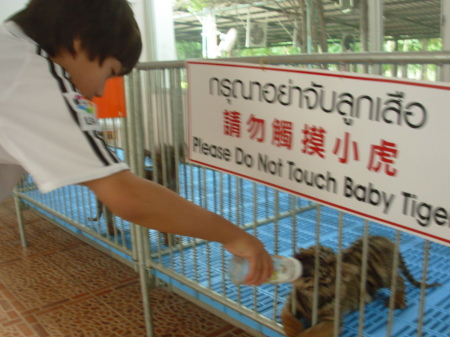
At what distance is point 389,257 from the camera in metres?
1.66

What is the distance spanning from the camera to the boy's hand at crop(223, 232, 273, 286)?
1099 millimetres

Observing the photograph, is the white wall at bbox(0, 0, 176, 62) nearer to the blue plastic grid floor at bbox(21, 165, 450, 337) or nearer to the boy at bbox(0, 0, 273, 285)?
the blue plastic grid floor at bbox(21, 165, 450, 337)

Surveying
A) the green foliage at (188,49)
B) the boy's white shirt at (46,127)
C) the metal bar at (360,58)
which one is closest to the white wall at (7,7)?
the green foliage at (188,49)

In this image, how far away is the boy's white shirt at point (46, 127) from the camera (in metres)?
0.87

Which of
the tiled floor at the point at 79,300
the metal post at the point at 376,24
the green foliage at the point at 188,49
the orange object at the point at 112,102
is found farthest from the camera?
the green foliage at the point at 188,49

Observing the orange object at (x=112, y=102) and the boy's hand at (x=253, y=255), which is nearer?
the boy's hand at (x=253, y=255)

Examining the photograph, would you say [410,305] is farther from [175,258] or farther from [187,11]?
[187,11]

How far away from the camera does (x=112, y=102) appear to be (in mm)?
1970

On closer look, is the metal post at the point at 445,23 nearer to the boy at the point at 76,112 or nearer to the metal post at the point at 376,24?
the metal post at the point at 376,24

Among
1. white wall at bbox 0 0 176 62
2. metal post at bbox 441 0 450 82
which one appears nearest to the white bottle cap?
metal post at bbox 441 0 450 82

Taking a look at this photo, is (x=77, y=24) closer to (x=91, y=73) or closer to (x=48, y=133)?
(x=91, y=73)

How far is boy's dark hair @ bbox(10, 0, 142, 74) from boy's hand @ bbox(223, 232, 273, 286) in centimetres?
57

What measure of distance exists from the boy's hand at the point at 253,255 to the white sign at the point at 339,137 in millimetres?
222

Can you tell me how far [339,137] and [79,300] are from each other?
2.02 m
